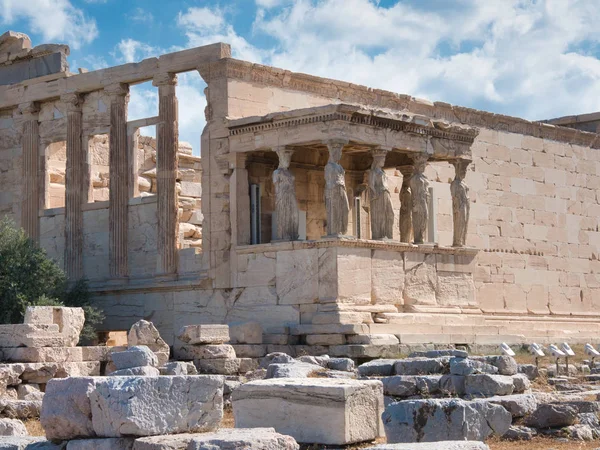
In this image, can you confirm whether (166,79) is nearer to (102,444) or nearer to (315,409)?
(315,409)

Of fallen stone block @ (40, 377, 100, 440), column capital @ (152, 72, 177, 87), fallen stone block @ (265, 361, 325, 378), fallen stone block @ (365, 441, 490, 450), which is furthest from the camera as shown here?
column capital @ (152, 72, 177, 87)

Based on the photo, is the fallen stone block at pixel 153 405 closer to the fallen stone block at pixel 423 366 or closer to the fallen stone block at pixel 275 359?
the fallen stone block at pixel 423 366

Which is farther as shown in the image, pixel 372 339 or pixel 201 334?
pixel 372 339

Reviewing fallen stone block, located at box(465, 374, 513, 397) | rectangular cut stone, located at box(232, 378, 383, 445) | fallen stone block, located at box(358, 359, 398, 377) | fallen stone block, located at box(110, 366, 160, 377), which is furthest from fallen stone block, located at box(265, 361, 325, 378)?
rectangular cut stone, located at box(232, 378, 383, 445)

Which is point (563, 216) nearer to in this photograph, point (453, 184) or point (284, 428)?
point (453, 184)

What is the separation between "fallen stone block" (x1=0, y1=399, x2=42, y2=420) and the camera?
12719mm

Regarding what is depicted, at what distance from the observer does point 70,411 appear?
866 cm

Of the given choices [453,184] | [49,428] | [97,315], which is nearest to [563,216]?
[453,184]

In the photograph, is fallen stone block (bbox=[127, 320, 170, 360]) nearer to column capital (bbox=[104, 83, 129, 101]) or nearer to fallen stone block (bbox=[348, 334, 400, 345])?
fallen stone block (bbox=[348, 334, 400, 345])

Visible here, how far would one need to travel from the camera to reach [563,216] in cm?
2572

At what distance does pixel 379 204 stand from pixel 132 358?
6.25 m

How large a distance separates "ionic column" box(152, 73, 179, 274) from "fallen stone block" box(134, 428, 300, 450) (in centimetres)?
1228

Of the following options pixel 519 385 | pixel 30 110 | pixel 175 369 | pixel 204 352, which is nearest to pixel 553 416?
pixel 519 385

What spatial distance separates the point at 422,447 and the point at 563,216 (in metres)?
18.9
